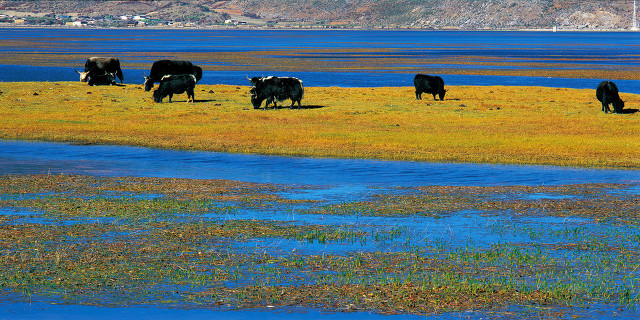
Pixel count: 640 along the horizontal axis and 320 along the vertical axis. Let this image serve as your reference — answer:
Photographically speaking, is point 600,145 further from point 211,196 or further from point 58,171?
point 58,171

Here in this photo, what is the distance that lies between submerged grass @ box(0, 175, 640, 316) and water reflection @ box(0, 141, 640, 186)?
247 centimetres

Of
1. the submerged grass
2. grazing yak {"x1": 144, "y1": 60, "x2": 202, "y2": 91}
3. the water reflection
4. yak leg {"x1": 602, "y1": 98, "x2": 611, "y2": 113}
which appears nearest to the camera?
the submerged grass

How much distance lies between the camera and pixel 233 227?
15078mm

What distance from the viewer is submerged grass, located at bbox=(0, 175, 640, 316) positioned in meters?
10.9

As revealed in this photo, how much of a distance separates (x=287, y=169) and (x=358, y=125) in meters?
10.3

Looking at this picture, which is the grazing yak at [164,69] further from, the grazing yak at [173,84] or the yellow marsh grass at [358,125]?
the grazing yak at [173,84]

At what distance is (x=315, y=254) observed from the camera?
13195mm

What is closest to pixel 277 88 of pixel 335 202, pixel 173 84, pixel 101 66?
pixel 173 84

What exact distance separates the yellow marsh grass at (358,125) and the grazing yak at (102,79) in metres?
6.54

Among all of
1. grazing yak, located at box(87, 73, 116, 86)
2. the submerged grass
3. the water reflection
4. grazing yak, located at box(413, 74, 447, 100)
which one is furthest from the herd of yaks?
the submerged grass

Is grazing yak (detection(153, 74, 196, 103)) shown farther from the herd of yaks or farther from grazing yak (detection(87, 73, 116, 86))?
grazing yak (detection(87, 73, 116, 86))

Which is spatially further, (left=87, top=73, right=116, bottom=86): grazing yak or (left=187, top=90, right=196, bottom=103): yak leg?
(left=87, top=73, right=116, bottom=86): grazing yak

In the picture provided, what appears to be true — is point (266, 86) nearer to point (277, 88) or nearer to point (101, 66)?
point (277, 88)

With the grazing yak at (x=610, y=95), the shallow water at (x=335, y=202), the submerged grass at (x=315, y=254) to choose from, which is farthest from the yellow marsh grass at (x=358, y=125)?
the submerged grass at (x=315, y=254)
